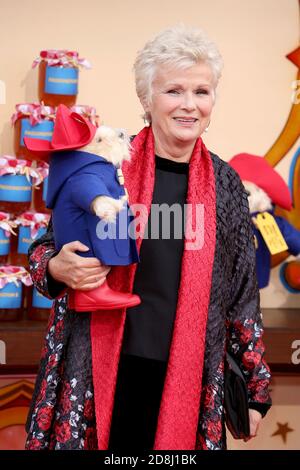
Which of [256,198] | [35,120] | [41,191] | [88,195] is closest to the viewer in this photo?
[88,195]

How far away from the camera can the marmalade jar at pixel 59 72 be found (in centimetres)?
259

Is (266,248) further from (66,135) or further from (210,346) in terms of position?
(66,135)

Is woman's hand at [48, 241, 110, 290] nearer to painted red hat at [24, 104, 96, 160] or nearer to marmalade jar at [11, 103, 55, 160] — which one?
painted red hat at [24, 104, 96, 160]

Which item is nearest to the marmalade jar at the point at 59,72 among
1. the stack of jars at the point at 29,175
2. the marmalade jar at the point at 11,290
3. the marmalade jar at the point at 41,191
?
the stack of jars at the point at 29,175

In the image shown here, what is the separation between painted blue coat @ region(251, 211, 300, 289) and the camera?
290cm

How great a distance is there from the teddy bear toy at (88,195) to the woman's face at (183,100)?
114 millimetres

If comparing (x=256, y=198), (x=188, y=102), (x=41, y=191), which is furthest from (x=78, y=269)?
(x=256, y=198)

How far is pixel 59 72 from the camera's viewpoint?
8.47 feet

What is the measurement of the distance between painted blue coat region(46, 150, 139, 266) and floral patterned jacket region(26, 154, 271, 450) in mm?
104

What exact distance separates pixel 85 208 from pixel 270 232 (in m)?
1.52

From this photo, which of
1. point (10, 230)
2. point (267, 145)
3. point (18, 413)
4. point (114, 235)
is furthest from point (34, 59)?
point (114, 235)

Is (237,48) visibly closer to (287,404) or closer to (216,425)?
(287,404)

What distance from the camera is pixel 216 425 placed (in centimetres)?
158

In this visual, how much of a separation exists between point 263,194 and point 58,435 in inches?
60.8
